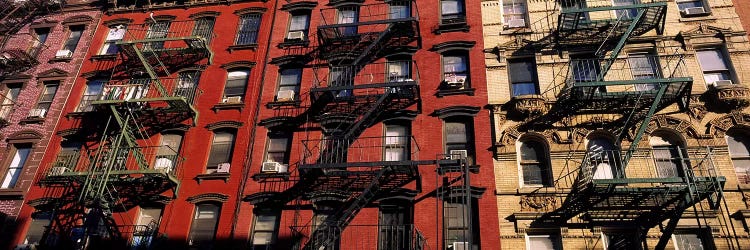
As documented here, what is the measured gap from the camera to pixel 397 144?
1664cm

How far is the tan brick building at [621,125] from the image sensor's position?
13414 mm

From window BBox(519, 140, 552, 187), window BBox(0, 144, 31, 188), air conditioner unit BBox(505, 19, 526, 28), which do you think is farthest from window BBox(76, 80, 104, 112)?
window BBox(519, 140, 552, 187)

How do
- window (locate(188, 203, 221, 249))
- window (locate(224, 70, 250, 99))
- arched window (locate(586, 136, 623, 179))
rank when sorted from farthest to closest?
window (locate(224, 70, 250, 99)) → window (locate(188, 203, 221, 249)) → arched window (locate(586, 136, 623, 179))

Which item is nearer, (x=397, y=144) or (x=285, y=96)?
(x=397, y=144)

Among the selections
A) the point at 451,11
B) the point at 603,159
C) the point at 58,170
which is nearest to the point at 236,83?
the point at 58,170

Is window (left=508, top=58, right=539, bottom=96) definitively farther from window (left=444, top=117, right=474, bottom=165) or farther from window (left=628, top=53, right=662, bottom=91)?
window (left=628, top=53, right=662, bottom=91)

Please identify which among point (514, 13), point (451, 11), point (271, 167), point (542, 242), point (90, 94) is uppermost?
point (451, 11)

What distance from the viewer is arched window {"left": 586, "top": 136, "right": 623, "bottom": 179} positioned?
14.8m

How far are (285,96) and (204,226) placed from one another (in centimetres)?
515

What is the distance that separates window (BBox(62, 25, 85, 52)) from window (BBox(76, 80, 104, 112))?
269 centimetres

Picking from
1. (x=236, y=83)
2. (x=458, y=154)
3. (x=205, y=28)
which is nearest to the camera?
(x=458, y=154)

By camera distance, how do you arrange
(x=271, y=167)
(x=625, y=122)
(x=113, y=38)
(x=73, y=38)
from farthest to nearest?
(x=73, y=38), (x=113, y=38), (x=271, y=167), (x=625, y=122)

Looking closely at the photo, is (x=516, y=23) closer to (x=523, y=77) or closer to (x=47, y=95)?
(x=523, y=77)

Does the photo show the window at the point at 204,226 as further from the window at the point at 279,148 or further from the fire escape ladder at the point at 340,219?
the fire escape ladder at the point at 340,219
